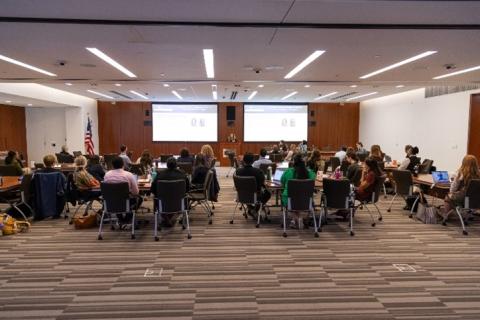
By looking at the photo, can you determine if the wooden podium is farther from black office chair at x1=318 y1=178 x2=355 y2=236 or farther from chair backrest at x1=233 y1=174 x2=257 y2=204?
black office chair at x1=318 y1=178 x2=355 y2=236

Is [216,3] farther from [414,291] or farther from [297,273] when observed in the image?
[414,291]

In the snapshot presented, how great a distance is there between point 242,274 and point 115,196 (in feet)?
7.52

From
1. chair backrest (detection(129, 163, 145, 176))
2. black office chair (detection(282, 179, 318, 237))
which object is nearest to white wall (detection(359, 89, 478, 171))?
black office chair (detection(282, 179, 318, 237))

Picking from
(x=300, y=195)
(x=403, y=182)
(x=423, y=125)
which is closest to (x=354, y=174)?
(x=403, y=182)

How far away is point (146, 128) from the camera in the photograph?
17.6 m

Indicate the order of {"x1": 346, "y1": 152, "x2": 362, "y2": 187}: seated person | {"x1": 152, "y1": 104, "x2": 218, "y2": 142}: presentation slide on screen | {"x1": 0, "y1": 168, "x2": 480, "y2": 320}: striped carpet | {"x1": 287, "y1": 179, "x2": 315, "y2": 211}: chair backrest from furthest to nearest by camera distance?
1. {"x1": 152, "y1": 104, "x2": 218, "y2": 142}: presentation slide on screen
2. {"x1": 346, "y1": 152, "x2": 362, "y2": 187}: seated person
3. {"x1": 287, "y1": 179, "x2": 315, "y2": 211}: chair backrest
4. {"x1": 0, "y1": 168, "x2": 480, "y2": 320}: striped carpet

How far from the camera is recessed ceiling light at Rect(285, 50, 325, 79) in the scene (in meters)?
6.00

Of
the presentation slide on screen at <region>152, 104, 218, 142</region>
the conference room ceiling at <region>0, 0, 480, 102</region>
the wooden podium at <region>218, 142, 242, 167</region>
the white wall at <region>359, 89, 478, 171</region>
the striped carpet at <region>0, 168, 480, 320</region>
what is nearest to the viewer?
the striped carpet at <region>0, 168, 480, 320</region>

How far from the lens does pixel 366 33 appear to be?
15.2ft

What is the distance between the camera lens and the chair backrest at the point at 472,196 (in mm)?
5355

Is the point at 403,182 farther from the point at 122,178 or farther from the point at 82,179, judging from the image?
the point at 82,179

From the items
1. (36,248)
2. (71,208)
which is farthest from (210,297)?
(71,208)

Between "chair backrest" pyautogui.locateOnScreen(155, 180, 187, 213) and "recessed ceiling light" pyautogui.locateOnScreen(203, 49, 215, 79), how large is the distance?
7.55 ft

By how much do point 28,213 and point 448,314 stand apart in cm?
662
